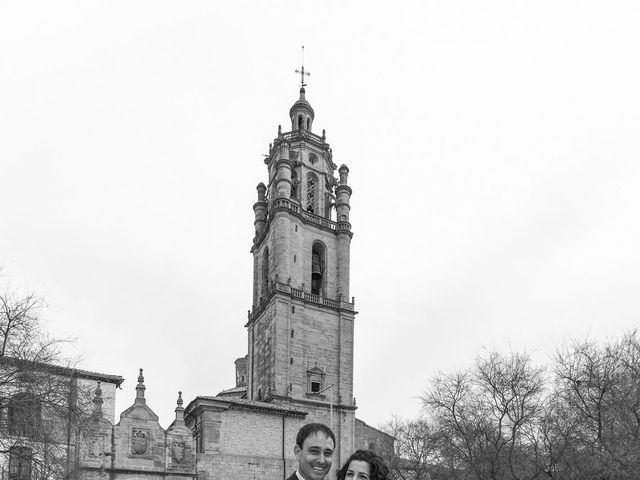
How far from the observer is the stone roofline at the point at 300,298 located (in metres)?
48.2

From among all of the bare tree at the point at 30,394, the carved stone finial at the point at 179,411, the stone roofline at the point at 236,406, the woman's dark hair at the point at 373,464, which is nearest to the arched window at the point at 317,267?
the stone roofline at the point at 236,406

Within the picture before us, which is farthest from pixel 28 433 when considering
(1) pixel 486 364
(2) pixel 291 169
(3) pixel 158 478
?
(2) pixel 291 169

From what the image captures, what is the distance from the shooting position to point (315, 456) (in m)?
4.83

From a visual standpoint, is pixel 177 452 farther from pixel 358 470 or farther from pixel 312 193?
pixel 358 470

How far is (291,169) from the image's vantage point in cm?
5628

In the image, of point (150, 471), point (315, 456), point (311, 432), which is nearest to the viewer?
point (315, 456)

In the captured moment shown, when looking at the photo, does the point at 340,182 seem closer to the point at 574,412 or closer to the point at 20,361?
the point at 574,412

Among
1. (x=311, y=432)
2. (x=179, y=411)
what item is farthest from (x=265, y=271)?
(x=311, y=432)

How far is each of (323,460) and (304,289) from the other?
4514cm

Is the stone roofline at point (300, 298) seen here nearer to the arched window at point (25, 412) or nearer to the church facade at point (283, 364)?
the church facade at point (283, 364)

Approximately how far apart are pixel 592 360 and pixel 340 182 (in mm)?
32926

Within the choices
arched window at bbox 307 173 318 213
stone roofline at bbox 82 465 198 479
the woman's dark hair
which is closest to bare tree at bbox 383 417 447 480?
stone roofline at bbox 82 465 198 479

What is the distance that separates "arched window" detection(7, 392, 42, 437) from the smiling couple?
49.5 feet

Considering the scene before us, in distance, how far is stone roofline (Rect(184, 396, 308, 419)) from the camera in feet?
128
